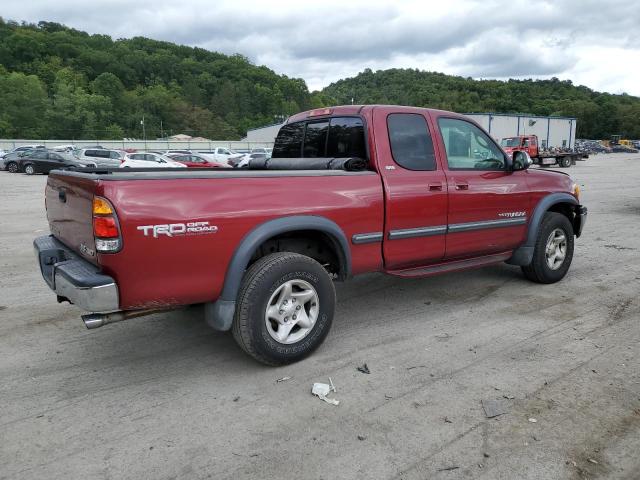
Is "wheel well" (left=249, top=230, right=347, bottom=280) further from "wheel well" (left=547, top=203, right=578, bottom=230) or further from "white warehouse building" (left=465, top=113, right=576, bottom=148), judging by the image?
"white warehouse building" (left=465, top=113, right=576, bottom=148)

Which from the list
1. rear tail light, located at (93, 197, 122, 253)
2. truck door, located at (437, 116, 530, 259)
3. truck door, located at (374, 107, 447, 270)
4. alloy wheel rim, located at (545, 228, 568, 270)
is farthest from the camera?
alloy wheel rim, located at (545, 228, 568, 270)

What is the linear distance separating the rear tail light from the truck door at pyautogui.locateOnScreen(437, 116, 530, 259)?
2.96 m

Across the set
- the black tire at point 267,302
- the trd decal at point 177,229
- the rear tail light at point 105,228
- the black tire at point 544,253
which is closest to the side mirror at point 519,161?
the black tire at point 544,253

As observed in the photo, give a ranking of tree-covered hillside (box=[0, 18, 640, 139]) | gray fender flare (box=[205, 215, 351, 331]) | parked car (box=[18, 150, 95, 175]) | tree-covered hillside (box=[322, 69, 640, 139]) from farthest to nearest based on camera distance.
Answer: tree-covered hillside (box=[322, 69, 640, 139]), tree-covered hillside (box=[0, 18, 640, 139]), parked car (box=[18, 150, 95, 175]), gray fender flare (box=[205, 215, 351, 331])

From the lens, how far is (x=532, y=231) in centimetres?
548

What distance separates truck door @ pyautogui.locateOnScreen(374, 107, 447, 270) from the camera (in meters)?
4.28

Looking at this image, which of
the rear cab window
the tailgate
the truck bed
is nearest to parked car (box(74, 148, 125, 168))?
the rear cab window

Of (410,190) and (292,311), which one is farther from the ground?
(410,190)

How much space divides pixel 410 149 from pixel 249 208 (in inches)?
69.9

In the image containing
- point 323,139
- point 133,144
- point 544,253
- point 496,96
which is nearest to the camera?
point 323,139

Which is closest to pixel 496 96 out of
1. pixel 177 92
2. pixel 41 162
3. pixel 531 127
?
pixel 531 127

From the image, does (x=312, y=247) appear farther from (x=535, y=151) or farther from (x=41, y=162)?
(x=535, y=151)

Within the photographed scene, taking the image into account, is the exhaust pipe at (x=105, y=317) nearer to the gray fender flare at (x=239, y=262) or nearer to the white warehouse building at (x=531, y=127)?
the gray fender flare at (x=239, y=262)

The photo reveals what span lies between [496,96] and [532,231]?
416 ft
